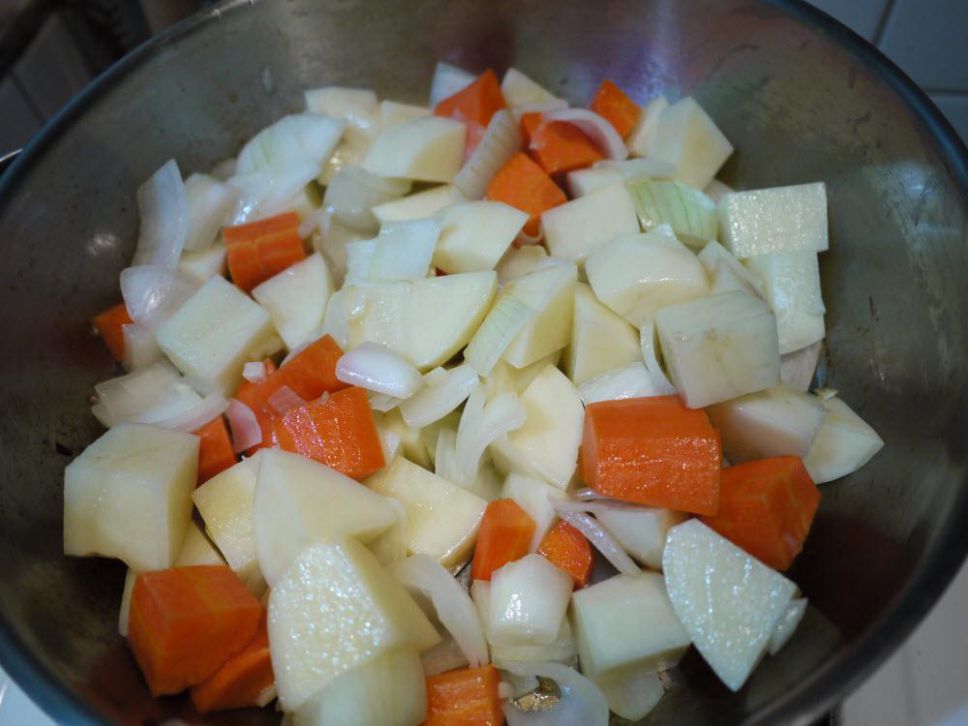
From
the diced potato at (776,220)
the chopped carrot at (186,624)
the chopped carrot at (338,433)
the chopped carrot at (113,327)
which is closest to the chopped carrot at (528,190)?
the diced potato at (776,220)

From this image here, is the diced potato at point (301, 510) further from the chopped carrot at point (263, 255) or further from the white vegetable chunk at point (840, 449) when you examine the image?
the white vegetable chunk at point (840, 449)

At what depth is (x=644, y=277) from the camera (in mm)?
1175

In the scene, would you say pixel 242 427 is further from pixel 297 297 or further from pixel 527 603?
pixel 527 603

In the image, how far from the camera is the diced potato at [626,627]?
956 mm

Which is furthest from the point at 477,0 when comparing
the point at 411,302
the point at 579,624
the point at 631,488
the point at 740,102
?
the point at 579,624

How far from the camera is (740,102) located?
1411 mm

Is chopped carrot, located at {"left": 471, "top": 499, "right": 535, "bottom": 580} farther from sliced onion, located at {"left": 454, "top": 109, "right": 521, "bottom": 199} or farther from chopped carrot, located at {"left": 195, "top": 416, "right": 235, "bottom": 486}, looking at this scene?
sliced onion, located at {"left": 454, "top": 109, "right": 521, "bottom": 199}

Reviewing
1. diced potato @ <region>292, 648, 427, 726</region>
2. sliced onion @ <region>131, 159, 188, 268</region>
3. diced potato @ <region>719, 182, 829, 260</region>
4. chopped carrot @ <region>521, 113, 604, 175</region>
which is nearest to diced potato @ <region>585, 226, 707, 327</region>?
diced potato @ <region>719, 182, 829, 260</region>

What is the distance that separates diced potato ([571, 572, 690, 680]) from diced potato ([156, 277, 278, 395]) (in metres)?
0.67

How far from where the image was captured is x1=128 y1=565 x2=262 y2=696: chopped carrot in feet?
2.98

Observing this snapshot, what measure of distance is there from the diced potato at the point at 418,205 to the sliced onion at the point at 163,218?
354 millimetres

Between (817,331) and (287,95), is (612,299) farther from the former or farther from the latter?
(287,95)

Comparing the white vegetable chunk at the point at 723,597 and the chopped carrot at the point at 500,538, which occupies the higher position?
the chopped carrot at the point at 500,538

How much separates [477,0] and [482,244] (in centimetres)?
56
